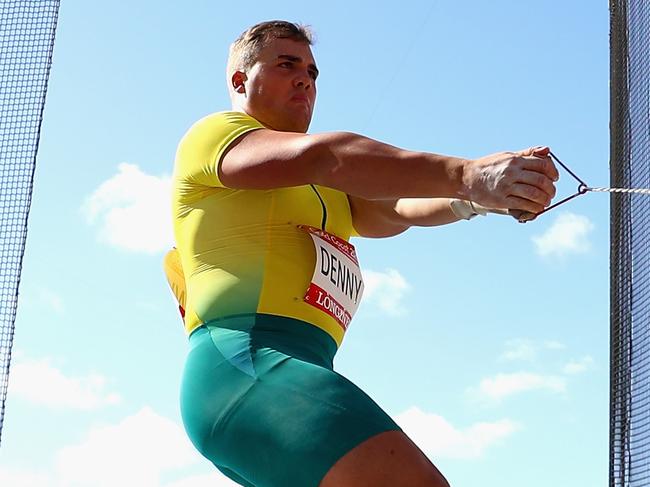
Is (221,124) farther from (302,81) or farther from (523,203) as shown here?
(523,203)

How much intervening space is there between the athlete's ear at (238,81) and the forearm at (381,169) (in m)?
0.57

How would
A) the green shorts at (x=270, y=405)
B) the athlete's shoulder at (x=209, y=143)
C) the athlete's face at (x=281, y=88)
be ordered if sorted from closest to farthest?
the green shorts at (x=270, y=405), the athlete's shoulder at (x=209, y=143), the athlete's face at (x=281, y=88)

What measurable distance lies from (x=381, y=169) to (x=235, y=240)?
0.38 m

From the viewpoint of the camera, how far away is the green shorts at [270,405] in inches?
57.1

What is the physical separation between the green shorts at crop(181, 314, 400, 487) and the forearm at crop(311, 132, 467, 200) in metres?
0.29

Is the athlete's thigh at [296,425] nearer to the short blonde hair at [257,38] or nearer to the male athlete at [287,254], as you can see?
the male athlete at [287,254]

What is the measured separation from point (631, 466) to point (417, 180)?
2.15 m

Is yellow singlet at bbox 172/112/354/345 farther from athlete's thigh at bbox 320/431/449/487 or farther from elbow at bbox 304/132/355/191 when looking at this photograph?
athlete's thigh at bbox 320/431/449/487

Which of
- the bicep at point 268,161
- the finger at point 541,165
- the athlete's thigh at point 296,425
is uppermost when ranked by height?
the bicep at point 268,161

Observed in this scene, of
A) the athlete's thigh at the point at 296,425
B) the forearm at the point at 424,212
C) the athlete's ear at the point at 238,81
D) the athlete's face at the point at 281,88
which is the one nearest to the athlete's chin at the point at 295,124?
the athlete's face at the point at 281,88

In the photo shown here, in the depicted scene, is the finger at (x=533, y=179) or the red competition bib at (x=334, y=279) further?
the red competition bib at (x=334, y=279)

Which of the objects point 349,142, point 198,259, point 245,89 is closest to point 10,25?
point 245,89

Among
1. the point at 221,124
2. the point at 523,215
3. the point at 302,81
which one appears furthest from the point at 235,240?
the point at 523,215

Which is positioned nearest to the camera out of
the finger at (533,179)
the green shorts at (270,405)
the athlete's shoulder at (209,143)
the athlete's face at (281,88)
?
the finger at (533,179)
